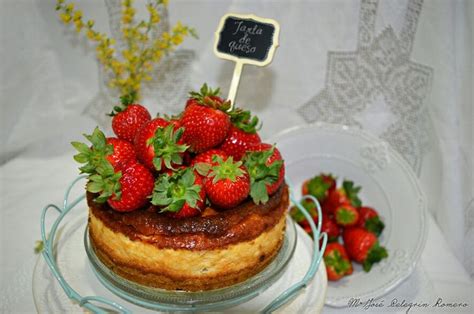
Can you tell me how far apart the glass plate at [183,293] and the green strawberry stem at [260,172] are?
0.64 ft

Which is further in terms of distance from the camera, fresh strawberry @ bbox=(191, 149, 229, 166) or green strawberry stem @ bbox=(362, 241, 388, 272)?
green strawberry stem @ bbox=(362, 241, 388, 272)

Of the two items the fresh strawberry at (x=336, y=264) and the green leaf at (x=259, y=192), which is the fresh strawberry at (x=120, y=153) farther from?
the fresh strawberry at (x=336, y=264)

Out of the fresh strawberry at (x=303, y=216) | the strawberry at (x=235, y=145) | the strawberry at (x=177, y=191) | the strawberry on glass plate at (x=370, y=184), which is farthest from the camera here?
the fresh strawberry at (x=303, y=216)

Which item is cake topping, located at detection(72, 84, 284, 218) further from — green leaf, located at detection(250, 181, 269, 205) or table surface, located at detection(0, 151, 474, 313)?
table surface, located at detection(0, 151, 474, 313)

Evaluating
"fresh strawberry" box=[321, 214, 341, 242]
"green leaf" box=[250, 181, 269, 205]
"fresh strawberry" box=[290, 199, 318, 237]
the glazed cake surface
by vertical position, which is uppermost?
"green leaf" box=[250, 181, 269, 205]

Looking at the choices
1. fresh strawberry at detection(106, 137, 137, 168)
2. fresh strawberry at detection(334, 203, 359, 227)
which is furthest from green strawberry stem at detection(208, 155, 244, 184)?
fresh strawberry at detection(334, 203, 359, 227)

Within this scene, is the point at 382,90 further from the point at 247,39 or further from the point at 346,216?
the point at 247,39

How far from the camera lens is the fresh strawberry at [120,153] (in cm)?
111

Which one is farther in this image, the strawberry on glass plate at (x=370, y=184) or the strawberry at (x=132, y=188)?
the strawberry on glass plate at (x=370, y=184)

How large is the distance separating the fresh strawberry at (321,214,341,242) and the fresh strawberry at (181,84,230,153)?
0.74 metres

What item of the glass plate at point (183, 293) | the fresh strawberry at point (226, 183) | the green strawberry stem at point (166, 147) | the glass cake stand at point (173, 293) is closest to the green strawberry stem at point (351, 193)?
the glass cake stand at point (173, 293)

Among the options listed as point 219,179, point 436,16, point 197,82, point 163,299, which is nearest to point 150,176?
point 219,179

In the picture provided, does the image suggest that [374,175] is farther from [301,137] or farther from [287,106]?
[287,106]

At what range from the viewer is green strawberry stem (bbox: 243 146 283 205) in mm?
1125
